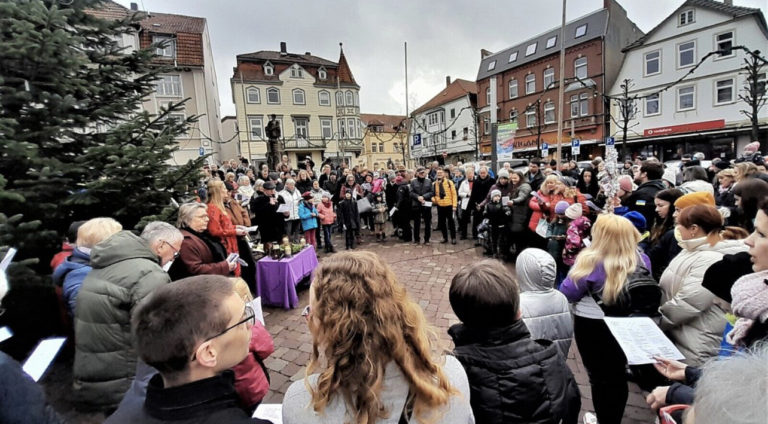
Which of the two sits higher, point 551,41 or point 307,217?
point 551,41

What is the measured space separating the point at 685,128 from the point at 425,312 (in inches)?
1136

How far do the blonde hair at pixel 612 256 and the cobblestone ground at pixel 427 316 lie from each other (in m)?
1.18

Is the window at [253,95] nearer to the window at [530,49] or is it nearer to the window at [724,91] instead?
the window at [530,49]

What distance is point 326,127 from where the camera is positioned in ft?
129

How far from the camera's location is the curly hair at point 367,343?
3.69 feet

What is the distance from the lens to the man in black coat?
6.68m

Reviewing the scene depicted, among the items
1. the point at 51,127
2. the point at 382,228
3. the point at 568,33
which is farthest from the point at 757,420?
the point at 568,33

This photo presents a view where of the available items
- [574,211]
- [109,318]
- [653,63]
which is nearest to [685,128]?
[653,63]

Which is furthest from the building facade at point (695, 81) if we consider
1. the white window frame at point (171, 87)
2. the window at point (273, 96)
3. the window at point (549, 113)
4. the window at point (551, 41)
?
the white window frame at point (171, 87)

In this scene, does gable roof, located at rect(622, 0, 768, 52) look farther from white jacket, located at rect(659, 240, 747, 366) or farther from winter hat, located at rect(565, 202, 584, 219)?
white jacket, located at rect(659, 240, 747, 366)

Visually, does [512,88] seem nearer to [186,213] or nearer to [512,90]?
[512,90]

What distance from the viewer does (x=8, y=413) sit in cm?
131

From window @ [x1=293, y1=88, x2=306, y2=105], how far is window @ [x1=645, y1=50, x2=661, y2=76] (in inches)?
1247

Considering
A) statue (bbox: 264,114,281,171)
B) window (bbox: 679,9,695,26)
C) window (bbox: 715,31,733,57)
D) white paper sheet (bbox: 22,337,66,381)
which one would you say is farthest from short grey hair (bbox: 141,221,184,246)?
window (bbox: 679,9,695,26)
